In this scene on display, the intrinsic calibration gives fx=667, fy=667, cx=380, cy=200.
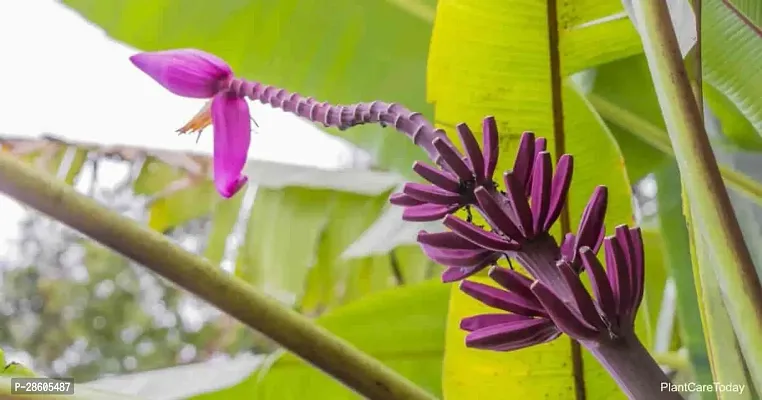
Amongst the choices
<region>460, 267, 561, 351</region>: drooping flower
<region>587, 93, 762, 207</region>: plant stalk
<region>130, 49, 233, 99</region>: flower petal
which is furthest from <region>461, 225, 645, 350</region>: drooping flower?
<region>587, 93, 762, 207</region>: plant stalk

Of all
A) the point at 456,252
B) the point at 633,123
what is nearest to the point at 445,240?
the point at 456,252

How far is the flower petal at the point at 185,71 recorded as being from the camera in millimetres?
239

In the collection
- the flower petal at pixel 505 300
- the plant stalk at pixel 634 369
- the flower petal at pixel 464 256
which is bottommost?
A: the plant stalk at pixel 634 369

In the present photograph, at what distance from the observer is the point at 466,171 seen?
201 mm

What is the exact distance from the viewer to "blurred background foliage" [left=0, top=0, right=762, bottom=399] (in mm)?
347

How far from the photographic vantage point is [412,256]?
777 millimetres

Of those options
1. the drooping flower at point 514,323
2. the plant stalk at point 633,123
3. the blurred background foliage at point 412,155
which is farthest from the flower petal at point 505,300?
the plant stalk at point 633,123

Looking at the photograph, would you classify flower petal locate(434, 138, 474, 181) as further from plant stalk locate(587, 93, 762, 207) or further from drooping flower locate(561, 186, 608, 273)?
plant stalk locate(587, 93, 762, 207)

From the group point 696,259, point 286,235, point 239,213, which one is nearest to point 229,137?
point 696,259

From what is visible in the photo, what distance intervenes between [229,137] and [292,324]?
2.8 inches

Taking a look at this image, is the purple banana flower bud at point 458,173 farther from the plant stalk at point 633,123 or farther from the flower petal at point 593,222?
the plant stalk at point 633,123

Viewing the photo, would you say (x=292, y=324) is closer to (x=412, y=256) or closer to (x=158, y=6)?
(x=158, y=6)

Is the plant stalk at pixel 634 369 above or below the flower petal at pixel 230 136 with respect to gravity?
below

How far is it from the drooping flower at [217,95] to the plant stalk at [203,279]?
0.04m
